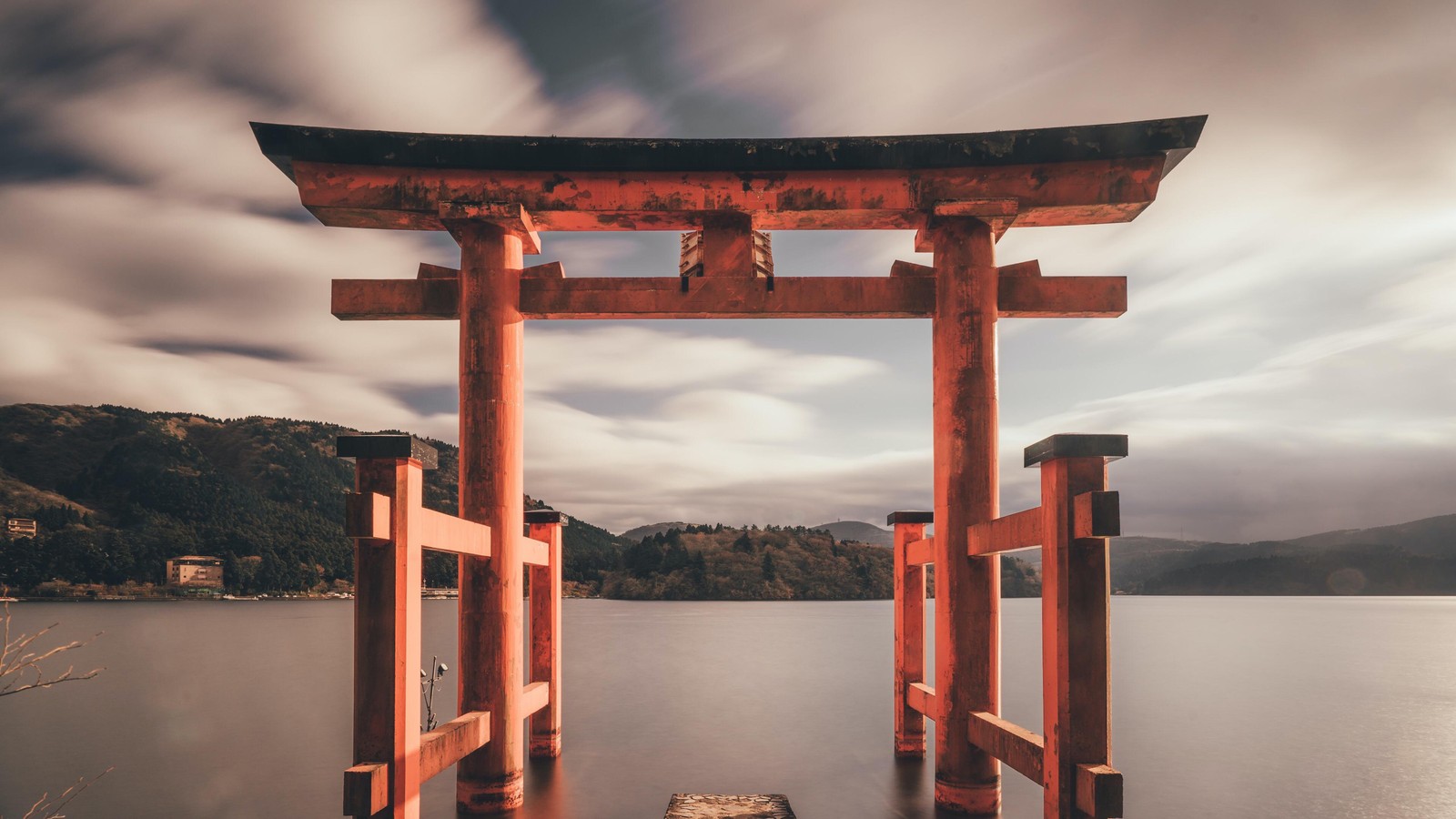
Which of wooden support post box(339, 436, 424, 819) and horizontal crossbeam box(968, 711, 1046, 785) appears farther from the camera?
horizontal crossbeam box(968, 711, 1046, 785)

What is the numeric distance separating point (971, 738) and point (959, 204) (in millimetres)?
5013

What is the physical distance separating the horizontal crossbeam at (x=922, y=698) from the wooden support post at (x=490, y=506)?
4219 mm

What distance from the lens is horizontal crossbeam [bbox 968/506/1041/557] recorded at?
6461 millimetres

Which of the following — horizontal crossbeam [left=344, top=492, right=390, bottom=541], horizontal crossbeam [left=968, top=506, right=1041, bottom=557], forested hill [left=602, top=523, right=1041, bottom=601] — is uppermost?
horizontal crossbeam [left=344, top=492, right=390, bottom=541]

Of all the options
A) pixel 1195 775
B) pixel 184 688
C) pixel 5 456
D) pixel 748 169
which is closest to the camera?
pixel 748 169

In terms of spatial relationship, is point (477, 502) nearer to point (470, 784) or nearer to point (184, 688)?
point (470, 784)

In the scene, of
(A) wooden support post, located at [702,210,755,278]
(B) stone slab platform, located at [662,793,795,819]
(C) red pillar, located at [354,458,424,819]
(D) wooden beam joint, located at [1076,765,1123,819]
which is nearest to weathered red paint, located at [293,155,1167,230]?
(A) wooden support post, located at [702,210,755,278]

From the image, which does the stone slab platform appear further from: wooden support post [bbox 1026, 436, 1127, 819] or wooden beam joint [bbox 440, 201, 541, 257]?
wooden beam joint [bbox 440, 201, 541, 257]

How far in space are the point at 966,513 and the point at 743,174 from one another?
3.95 meters

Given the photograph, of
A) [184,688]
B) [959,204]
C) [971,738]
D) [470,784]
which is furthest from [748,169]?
[184,688]

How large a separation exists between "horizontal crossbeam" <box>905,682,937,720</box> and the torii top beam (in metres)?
5.01

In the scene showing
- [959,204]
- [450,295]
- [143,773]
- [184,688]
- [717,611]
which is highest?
[959,204]

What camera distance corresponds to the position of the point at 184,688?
3316cm

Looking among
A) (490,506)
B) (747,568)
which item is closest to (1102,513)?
(490,506)
